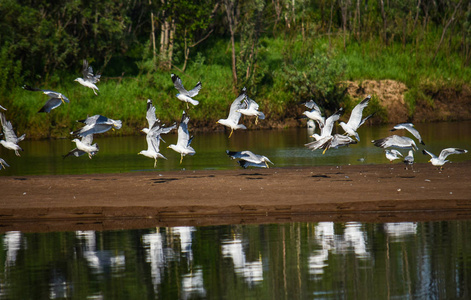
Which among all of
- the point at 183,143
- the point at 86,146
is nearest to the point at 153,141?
the point at 183,143

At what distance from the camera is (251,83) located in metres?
50.5

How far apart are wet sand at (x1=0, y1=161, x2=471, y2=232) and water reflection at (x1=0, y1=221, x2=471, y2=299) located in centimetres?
74

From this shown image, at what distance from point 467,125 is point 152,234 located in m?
35.3

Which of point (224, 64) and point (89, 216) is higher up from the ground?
point (224, 64)

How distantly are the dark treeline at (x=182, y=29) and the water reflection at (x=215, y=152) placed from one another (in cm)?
668

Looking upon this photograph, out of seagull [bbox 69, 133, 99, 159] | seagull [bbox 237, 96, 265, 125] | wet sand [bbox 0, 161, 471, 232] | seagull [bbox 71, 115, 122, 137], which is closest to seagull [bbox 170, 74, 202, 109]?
seagull [bbox 237, 96, 265, 125]

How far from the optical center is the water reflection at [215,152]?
1043 inches

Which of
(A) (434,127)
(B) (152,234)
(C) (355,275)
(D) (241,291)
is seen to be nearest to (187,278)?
(D) (241,291)

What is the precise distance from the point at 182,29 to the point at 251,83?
6168 millimetres

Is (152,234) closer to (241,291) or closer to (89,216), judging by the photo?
(89,216)

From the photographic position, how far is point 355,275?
11.2m

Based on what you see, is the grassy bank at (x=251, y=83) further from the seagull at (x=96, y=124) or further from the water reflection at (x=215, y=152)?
the seagull at (x=96, y=124)

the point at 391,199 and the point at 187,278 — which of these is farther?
the point at 391,199

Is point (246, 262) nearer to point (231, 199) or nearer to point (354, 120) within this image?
point (231, 199)
